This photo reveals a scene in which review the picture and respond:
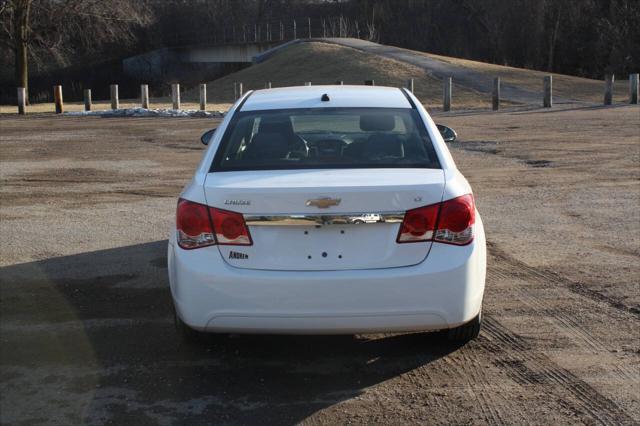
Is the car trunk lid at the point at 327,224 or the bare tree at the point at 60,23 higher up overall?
A: the bare tree at the point at 60,23

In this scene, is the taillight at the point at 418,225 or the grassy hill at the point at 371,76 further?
the grassy hill at the point at 371,76

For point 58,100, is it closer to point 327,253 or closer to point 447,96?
point 447,96

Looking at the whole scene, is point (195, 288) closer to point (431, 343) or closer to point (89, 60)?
point (431, 343)

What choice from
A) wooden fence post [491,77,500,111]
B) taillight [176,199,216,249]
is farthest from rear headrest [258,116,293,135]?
wooden fence post [491,77,500,111]

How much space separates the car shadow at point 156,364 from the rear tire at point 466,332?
137mm

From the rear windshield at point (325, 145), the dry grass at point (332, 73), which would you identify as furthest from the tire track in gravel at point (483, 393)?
the dry grass at point (332, 73)

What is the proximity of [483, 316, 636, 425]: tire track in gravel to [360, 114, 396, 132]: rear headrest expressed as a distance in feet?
4.87

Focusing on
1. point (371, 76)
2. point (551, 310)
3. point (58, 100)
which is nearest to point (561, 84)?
point (371, 76)

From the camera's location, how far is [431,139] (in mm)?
5242

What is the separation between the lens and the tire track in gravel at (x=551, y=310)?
4939mm

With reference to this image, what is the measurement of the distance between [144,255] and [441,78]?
Answer: 3382 centimetres

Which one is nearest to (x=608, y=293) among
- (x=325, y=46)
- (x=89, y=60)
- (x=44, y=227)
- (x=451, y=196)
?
(x=451, y=196)

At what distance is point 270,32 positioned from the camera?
238 ft

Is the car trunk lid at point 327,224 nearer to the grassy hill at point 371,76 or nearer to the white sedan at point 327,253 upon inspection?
the white sedan at point 327,253
